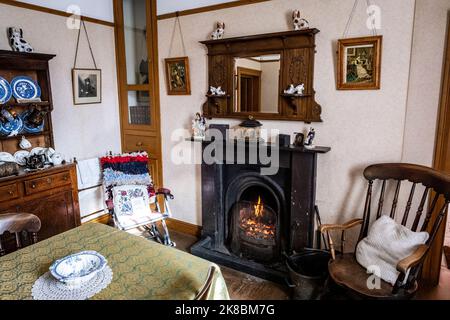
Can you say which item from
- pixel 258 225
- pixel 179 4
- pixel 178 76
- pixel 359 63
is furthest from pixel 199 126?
pixel 359 63

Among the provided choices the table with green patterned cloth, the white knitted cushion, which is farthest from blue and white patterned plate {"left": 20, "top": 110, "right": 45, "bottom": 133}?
the white knitted cushion

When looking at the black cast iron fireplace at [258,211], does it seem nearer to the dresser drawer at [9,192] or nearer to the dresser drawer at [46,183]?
the dresser drawer at [46,183]

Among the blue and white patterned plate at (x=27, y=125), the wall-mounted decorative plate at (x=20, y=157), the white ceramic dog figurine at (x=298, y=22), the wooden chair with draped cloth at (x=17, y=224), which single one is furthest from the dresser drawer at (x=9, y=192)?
the white ceramic dog figurine at (x=298, y=22)

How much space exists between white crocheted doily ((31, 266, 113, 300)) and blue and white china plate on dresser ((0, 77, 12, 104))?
2.19 meters

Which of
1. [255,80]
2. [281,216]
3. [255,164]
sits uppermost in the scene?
[255,80]

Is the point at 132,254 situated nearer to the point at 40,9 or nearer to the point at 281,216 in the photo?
the point at 281,216

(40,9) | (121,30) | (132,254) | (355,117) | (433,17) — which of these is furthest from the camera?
(121,30)

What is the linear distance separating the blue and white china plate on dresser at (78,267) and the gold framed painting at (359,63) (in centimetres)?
215

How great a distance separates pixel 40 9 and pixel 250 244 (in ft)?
10.2

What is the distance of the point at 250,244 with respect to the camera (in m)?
3.21

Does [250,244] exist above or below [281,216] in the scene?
below

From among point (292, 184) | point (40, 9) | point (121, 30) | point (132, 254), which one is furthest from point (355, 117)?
point (40, 9)

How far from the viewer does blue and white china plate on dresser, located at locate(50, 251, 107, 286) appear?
1366 millimetres

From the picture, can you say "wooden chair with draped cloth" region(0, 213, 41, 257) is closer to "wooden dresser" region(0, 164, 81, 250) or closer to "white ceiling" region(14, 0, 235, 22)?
"wooden dresser" region(0, 164, 81, 250)
